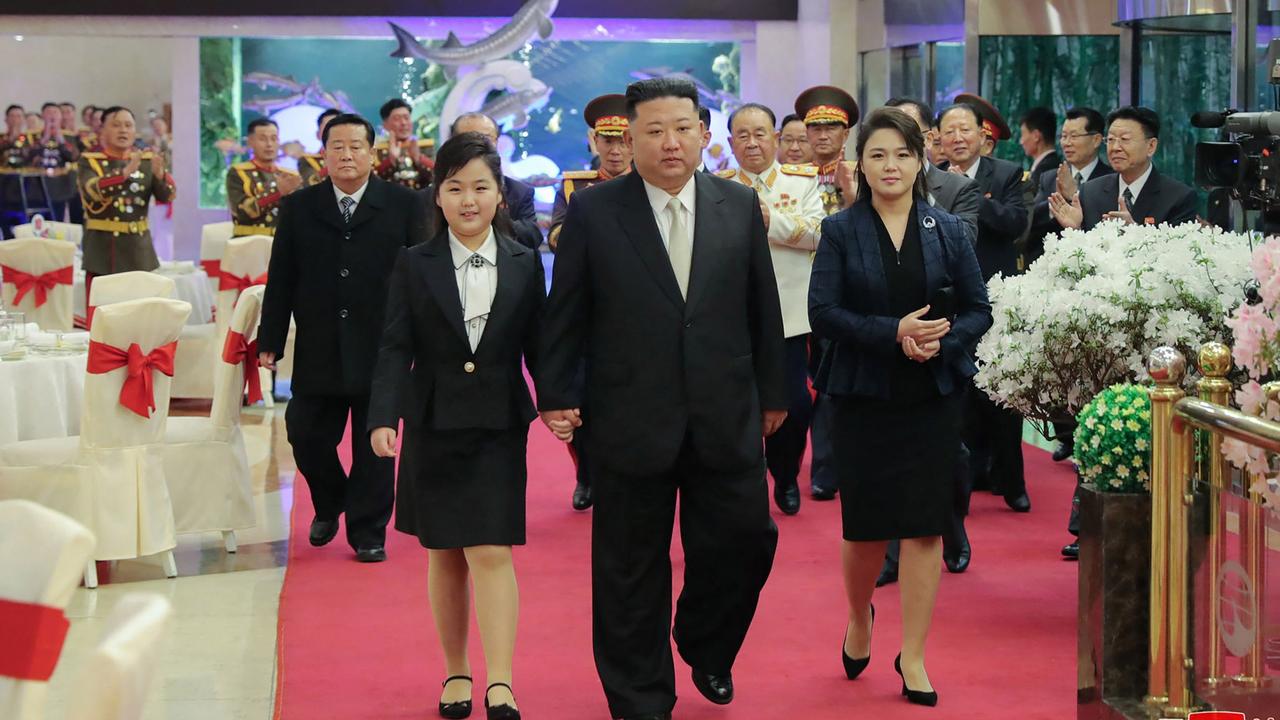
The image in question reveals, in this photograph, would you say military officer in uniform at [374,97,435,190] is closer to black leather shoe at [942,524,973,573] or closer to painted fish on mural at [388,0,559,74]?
black leather shoe at [942,524,973,573]

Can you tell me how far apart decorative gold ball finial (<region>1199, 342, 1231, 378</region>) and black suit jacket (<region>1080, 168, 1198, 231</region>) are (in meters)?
3.17

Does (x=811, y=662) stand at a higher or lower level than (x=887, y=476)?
lower

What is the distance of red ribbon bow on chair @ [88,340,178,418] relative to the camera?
543 centimetres

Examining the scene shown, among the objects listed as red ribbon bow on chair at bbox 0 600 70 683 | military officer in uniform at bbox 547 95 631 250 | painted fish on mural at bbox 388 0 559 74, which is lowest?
red ribbon bow on chair at bbox 0 600 70 683

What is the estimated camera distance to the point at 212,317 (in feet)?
34.8

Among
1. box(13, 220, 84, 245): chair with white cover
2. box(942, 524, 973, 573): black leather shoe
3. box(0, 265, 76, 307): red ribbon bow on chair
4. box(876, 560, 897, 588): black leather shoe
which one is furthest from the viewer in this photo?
box(13, 220, 84, 245): chair with white cover

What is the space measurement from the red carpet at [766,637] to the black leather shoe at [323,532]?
0.04 m

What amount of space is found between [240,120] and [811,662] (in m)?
12.3

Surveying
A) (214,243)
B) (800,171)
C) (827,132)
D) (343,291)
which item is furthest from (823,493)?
(214,243)

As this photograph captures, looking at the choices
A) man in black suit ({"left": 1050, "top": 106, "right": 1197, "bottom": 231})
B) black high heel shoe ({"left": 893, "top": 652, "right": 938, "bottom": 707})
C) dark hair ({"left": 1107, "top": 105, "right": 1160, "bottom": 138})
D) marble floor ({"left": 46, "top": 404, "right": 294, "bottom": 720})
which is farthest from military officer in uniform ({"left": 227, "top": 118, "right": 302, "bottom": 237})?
black high heel shoe ({"left": 893, "top": 652, "right": 938, "bottom": 707})

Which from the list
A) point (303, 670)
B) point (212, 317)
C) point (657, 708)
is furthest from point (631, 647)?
point (212, 317)

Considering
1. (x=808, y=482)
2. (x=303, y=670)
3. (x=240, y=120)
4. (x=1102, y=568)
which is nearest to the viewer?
(x=1102, y=568)

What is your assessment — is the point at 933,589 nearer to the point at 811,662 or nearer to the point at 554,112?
the point at 811,662

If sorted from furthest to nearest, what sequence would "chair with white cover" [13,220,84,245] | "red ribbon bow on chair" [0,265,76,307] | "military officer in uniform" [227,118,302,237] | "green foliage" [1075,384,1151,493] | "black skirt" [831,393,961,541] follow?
"chair with white cover" [13,220,84,245] < "military officer in uniform" [227,118,302,237] < "red ribbon bow on chair" [0,265,76,307] < "black skirt" [831,393,961,541] < "green foliage" [1075,384,1151,493]
